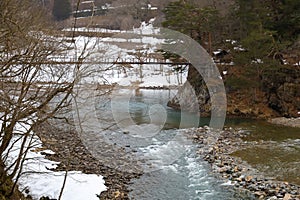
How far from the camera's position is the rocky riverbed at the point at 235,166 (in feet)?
22.0

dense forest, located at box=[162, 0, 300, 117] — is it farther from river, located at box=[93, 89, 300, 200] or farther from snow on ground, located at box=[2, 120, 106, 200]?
snow on ground, located at box=[2, 120, 106, 200]

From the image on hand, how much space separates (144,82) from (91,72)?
2225cm

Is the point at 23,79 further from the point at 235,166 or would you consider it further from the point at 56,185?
the point at 235,166

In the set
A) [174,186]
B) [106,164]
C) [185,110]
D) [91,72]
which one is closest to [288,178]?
[174,186]

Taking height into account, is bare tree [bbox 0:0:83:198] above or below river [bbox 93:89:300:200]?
above

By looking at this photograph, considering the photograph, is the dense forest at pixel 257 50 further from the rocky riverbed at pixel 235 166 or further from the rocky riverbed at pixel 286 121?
the rocky riverbed at pixel 235 166

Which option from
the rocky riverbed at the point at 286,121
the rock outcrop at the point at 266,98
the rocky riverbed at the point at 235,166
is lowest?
the rocky riverbed at the point at 235,166

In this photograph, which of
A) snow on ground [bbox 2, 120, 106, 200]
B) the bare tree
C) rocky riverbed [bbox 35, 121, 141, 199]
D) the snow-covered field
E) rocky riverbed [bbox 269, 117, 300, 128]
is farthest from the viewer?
rocky riverbed [bbox 269, 117, 300, 128]

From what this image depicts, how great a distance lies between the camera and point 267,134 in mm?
11602


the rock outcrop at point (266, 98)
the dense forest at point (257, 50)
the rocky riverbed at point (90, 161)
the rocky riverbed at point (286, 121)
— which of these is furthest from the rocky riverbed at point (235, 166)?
the dense forest at point (257, 50)

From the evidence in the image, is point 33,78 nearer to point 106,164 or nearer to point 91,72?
point 91,72

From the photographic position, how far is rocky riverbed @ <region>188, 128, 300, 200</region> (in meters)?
6.70

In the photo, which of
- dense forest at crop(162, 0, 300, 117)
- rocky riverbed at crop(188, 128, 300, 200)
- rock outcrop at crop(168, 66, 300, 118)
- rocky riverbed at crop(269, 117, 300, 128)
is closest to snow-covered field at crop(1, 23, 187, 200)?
rocky riverbed at crop(188, 128, 300, 200)

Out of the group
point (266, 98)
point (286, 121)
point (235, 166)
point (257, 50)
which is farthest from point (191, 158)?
point (266, 98)
